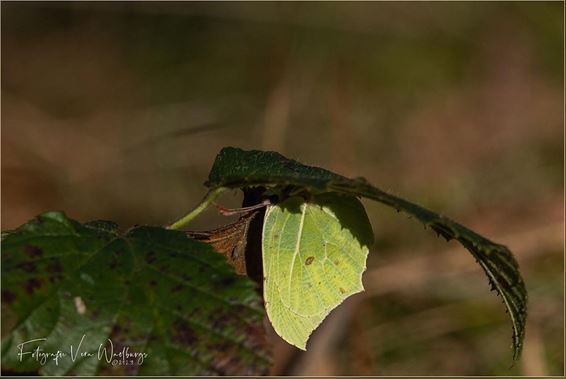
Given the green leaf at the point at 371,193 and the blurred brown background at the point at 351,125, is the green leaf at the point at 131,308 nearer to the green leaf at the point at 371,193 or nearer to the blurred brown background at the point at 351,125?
the green leaf at the point at 371,193

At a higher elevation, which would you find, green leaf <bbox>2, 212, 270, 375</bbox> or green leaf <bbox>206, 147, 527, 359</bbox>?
green leaf <bbox>206, 147, 527, 359</bbox>

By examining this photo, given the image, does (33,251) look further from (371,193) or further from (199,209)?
(371,193)

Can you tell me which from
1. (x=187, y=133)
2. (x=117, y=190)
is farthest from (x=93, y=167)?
(x=187, y=133)

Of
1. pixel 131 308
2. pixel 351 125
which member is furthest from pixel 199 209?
pixel 351 125

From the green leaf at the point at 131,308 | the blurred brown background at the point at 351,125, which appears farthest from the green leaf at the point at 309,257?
the blurred brown background at the point at 351,125

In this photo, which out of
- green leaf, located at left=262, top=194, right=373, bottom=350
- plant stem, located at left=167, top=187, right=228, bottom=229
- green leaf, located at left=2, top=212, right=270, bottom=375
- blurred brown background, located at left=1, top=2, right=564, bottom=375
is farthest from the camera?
blurred brown background, located at left=1, top=2, right=564, bottom=375

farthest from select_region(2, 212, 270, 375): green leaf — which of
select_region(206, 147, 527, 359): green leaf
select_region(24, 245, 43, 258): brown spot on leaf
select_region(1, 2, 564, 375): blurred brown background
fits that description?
A: select_region(1, 2, 564, 375): blurred brown background

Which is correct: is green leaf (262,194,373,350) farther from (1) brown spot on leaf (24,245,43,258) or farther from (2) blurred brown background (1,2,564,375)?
(2) blurred brown background (1,2,564,375)
